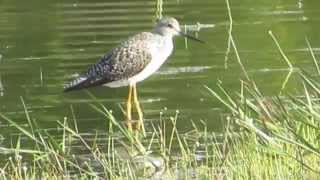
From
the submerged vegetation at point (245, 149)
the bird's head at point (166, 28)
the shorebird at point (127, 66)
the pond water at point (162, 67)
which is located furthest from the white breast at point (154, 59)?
the submerged vegetation at point (245, 149)

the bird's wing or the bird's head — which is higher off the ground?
the bird's head

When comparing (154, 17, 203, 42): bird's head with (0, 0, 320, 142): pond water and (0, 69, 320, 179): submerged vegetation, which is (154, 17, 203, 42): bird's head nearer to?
(0, 0, 320, 142): pond water

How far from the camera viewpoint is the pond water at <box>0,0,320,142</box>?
11.9 metres

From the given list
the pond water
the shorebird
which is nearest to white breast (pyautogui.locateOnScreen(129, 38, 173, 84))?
the shorebird

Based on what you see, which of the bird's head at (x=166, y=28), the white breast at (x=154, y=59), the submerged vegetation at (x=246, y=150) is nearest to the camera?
the submerged vegetation at (x=246, y=150)

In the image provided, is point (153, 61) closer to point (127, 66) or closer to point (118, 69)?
point (127, 66)

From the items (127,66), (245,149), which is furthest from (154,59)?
(245,149)

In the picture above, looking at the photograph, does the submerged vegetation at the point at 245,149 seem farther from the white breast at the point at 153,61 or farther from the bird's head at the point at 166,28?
the bird's head at the point at 166,28

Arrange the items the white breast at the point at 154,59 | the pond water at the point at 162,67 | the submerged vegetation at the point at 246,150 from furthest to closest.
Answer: the white breast at the point at 154,59 < the pond water at the point at 162,67 < the submerged vegetation at the point at 246,150

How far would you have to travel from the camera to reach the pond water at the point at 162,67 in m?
11.9

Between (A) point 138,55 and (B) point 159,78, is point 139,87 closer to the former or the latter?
(B) point 159,78

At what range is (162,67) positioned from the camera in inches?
565

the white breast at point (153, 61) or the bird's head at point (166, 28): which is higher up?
the bird's head at point (166, 28)

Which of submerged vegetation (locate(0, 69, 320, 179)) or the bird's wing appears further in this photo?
the bird's wing
